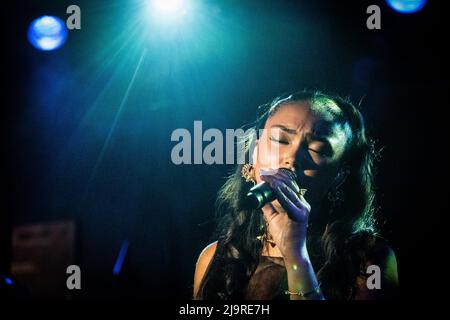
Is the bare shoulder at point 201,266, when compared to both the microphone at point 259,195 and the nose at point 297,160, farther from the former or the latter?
the nose at point 297,160

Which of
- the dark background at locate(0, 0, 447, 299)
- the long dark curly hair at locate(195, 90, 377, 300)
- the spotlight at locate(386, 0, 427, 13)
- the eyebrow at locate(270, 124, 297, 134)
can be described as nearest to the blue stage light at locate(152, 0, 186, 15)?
the dark background at locate(0, 0, 447, 299)

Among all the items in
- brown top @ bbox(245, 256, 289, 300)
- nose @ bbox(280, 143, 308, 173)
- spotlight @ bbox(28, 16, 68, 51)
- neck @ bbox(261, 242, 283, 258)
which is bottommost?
brown top @ bbox(245, 256, 289, 300)

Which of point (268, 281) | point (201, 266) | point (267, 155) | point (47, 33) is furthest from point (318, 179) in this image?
point (47, 33)

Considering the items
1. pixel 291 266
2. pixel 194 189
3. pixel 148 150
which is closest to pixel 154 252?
pixel 194 189

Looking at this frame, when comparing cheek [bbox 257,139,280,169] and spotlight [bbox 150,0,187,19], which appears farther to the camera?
spotlight [bbox 150,0,187,19]

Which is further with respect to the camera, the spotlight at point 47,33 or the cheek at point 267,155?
the spotlight at point 47,33

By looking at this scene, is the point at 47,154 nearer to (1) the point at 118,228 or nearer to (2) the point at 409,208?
(1) the point at 118,228

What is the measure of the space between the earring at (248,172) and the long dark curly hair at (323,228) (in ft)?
0.07

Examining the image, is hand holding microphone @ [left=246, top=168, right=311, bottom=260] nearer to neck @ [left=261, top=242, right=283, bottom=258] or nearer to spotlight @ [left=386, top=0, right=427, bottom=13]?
neck @ [left=261, top=242, right=283, bottom=258]

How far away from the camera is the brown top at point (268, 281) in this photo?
6.61 feet

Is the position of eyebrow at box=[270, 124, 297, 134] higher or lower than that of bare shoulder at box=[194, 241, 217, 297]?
higher

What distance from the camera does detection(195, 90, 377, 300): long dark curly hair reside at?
6.59 feet

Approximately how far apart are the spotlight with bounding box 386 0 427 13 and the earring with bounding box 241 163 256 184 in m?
1.09

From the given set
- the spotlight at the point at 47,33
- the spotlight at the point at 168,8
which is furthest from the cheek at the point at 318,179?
the spotlight at the point at 47,33
